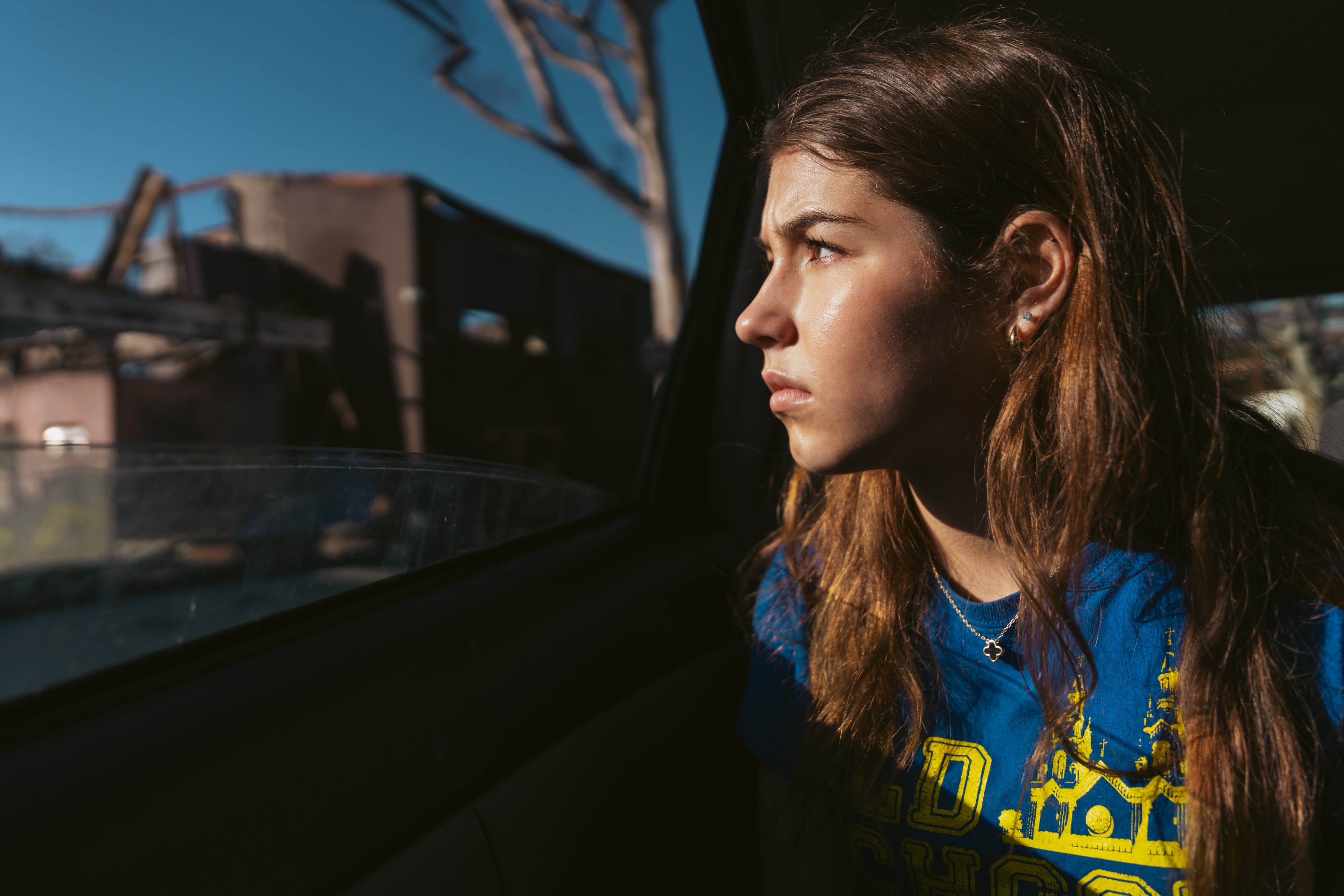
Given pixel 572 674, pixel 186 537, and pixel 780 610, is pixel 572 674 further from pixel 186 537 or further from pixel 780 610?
pixel 186 537

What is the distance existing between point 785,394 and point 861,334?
13 centimetres

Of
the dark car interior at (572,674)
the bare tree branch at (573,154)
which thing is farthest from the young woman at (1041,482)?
the bare tree branch at (573,154)

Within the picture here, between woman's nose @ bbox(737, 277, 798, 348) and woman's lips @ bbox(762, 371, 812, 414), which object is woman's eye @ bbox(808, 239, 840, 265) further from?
woman's lips @ bbox(762, 371, 812, 414)

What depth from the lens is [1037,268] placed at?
117 centimetres

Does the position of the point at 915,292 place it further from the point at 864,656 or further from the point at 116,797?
the point at 116,797

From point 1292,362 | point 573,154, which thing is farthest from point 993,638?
point 573,154

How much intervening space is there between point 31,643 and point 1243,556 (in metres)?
1.47

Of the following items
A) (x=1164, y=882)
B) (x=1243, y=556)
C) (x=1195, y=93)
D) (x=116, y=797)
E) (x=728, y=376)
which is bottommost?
(x=1164, y=882)

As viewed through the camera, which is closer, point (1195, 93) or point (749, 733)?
point (749, 733)

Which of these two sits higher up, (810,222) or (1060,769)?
(810,222)

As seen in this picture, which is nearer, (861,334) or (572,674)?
(861,334)

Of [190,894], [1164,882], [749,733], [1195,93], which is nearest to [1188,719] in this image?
[1164,882]

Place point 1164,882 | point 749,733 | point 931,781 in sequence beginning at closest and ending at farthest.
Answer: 1. point 1164,882
2. point 931,781
3. point 749,733

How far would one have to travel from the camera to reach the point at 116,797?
770 mm
